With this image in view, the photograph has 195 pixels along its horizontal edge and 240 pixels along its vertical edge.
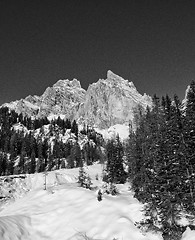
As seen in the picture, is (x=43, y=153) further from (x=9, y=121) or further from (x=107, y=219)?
(x=107, y=219)

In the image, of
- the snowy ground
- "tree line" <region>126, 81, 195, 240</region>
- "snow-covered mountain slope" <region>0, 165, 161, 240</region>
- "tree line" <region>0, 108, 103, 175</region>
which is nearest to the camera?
"tree line" <region>126, 81, 195, 240</region>

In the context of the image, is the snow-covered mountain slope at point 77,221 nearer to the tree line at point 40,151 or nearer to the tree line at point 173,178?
the tree line at point 173,178

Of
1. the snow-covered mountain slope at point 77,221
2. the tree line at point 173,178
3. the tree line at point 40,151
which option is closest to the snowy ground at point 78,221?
the snow-covered mountain slope at point 77,221

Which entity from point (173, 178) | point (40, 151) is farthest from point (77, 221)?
point (40, 151)

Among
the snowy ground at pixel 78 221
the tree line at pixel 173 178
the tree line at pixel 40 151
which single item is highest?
the tree line at pixel 40 151

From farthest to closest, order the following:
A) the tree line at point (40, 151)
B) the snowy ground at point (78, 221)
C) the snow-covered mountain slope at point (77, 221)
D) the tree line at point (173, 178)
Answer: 1. the tree line at point (40, 151)
2. the snow-covered mountain slope at point (77, 221)
3. the snowy ground at point (78, 221)
4. the tree line at point (173, 178)

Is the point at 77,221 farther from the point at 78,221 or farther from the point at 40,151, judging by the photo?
the point at 40,151

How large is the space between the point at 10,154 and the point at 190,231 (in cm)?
10020

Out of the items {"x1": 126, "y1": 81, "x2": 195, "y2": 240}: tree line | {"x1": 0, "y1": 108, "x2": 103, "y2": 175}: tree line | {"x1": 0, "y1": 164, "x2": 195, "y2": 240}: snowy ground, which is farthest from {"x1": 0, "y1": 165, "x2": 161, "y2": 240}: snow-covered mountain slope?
{"x1": 0, "y1": 108, "x2": 103, "y2": 175}: tree line

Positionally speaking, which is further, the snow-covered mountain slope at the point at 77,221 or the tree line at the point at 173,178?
the snow-covered mountain slope at the point at 77,221

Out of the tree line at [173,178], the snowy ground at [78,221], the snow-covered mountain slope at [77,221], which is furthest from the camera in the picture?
the snow-covered mountain slope at [77,221]

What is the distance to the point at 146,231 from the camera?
1859 centimetres

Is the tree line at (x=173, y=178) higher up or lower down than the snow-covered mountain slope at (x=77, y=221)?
higher up

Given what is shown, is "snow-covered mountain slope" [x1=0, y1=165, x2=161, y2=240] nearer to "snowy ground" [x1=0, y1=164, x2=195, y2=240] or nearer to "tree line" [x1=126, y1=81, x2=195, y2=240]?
"snowy ground" [x1=0, y1=164, x2=195, y2=240]
